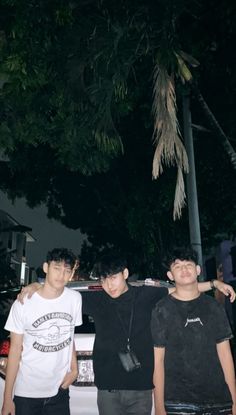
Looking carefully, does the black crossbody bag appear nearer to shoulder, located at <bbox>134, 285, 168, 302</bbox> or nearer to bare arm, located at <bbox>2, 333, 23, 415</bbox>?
shoulder, located at <bbox>134, 285, 168, 302</bbox>

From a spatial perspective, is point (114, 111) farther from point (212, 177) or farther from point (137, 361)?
point (137, 361)

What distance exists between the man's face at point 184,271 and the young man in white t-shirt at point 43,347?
0.79 meters

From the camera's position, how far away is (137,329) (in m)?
3.33

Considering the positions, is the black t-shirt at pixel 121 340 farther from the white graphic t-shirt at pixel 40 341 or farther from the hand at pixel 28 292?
the hand at pixel 28 292

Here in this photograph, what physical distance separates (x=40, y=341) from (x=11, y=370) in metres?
0.28

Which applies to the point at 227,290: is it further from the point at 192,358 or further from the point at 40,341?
the point at 40,341

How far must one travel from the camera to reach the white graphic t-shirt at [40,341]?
10.8ft

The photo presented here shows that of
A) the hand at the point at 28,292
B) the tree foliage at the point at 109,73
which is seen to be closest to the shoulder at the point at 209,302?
the hand at the point at 28,292

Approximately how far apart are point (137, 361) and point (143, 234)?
43.1 feet

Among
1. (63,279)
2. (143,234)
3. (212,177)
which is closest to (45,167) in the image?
(143,234)

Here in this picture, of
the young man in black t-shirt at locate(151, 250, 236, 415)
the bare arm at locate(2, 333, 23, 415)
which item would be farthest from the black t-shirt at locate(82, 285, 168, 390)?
the bare arm at locate(2, 333, 23, 415)

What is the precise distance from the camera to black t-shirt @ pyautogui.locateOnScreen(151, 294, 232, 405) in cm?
302

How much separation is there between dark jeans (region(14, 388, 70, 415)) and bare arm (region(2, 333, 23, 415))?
67 mm

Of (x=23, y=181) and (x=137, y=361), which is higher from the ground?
(x=23, y=181)
